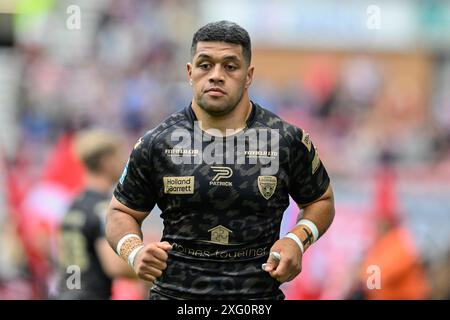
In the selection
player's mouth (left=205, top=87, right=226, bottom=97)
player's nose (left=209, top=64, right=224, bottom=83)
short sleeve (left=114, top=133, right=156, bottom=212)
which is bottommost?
short sleeve (left=114, top=133, right=156, bottom=212)

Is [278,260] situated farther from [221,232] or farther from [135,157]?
[135,157]

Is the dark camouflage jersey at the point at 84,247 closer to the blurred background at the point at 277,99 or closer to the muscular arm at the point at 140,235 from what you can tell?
the muscular arm at the point at 140,235

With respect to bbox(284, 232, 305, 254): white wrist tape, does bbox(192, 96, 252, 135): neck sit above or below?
above

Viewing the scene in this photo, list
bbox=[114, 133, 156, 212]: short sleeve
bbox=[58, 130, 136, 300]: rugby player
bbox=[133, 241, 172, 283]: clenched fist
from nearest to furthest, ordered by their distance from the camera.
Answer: bbox=[133, 241, 172, 283]: clenched fist → bbox=[114, 133, 156, 212]: short sleeve → bbox=[58, 130, 136, 300]: rugby player

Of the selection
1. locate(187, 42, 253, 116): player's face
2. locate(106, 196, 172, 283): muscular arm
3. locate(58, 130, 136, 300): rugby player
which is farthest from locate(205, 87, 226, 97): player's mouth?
locate(58, 130, 136, 300): rugby player

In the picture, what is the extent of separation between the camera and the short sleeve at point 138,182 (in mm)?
5598

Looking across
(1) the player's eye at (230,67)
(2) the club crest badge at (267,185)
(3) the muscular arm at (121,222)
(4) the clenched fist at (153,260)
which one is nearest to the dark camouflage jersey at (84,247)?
(3) the muscular arm at (121,222)

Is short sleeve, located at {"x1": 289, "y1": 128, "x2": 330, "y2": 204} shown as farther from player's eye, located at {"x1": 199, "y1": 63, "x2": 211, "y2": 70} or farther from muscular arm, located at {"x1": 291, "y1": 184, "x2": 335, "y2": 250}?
player's eye, located at {"x1": 199, "y1": 63, "x2": 211, "y2": 70}

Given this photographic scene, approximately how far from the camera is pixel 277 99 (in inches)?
854

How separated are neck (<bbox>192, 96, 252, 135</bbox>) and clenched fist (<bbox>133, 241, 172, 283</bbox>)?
71 cm

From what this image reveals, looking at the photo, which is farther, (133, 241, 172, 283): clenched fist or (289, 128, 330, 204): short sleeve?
(289, 128, 330, 204): short sleeve

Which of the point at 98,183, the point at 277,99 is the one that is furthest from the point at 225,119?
the point at 277,99

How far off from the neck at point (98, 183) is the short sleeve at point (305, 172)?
2870mm

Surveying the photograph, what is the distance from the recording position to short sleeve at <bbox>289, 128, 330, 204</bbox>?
222 inches
